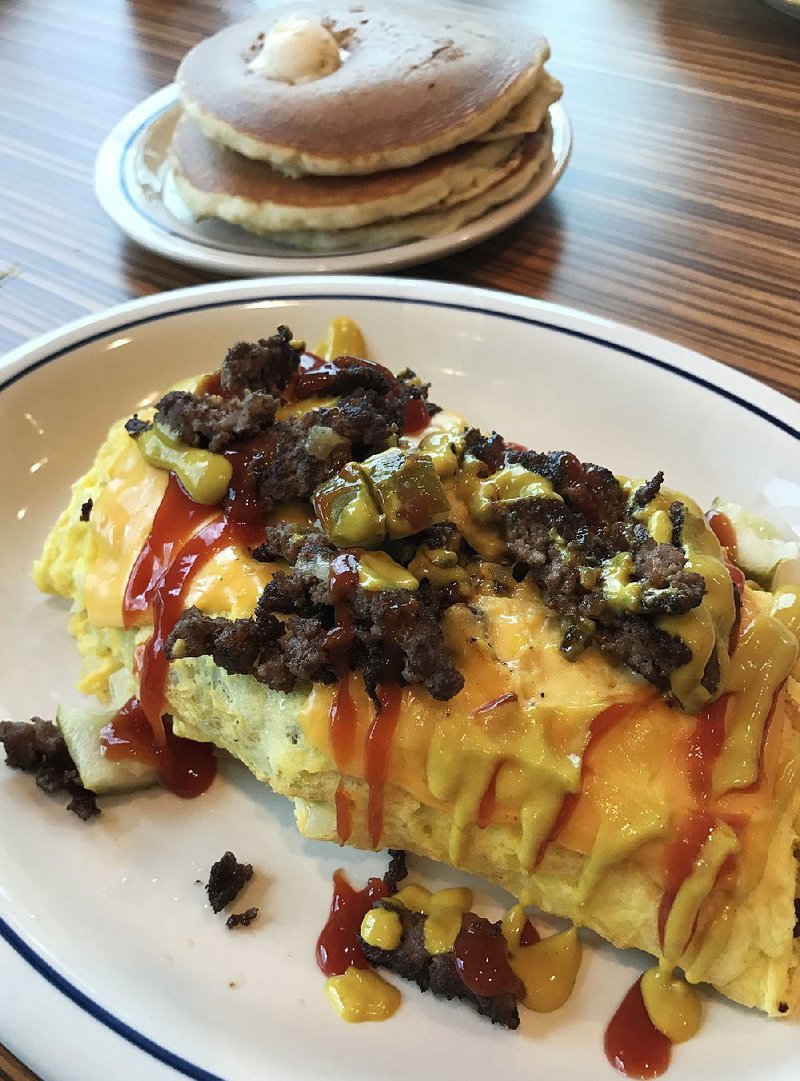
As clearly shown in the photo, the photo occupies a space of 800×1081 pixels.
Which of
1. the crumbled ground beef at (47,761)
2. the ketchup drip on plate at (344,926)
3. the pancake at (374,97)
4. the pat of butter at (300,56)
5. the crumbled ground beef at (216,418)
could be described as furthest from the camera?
the pat of butter at (300,56)

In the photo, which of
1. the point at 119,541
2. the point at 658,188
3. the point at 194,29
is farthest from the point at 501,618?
the point at 194,29

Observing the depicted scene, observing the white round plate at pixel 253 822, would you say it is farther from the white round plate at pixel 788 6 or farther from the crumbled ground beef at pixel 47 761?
the white round plate at pixel 788 6

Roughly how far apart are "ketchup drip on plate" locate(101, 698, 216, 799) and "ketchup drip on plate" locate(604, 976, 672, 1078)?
1.18m

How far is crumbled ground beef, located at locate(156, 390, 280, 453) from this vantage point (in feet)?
7.84

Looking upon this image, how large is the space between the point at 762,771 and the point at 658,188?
3732 millimetres

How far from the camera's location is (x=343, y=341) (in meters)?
3.31

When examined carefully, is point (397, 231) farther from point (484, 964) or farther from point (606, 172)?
point (484, 964)

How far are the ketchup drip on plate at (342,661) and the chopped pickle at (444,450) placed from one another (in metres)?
0.42

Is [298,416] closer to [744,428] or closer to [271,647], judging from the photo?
[271,647]

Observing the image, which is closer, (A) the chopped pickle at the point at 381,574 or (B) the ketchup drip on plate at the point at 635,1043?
(B) the ketchup drip on plate at the point at 635,1043

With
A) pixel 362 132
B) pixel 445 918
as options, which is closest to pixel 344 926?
pixel 445 918

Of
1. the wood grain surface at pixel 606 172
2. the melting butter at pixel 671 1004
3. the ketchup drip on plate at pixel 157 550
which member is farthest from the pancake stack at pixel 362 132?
the melting butter at pixel 671 1004

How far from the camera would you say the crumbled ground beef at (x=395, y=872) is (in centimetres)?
215

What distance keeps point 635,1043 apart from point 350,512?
131 cm
